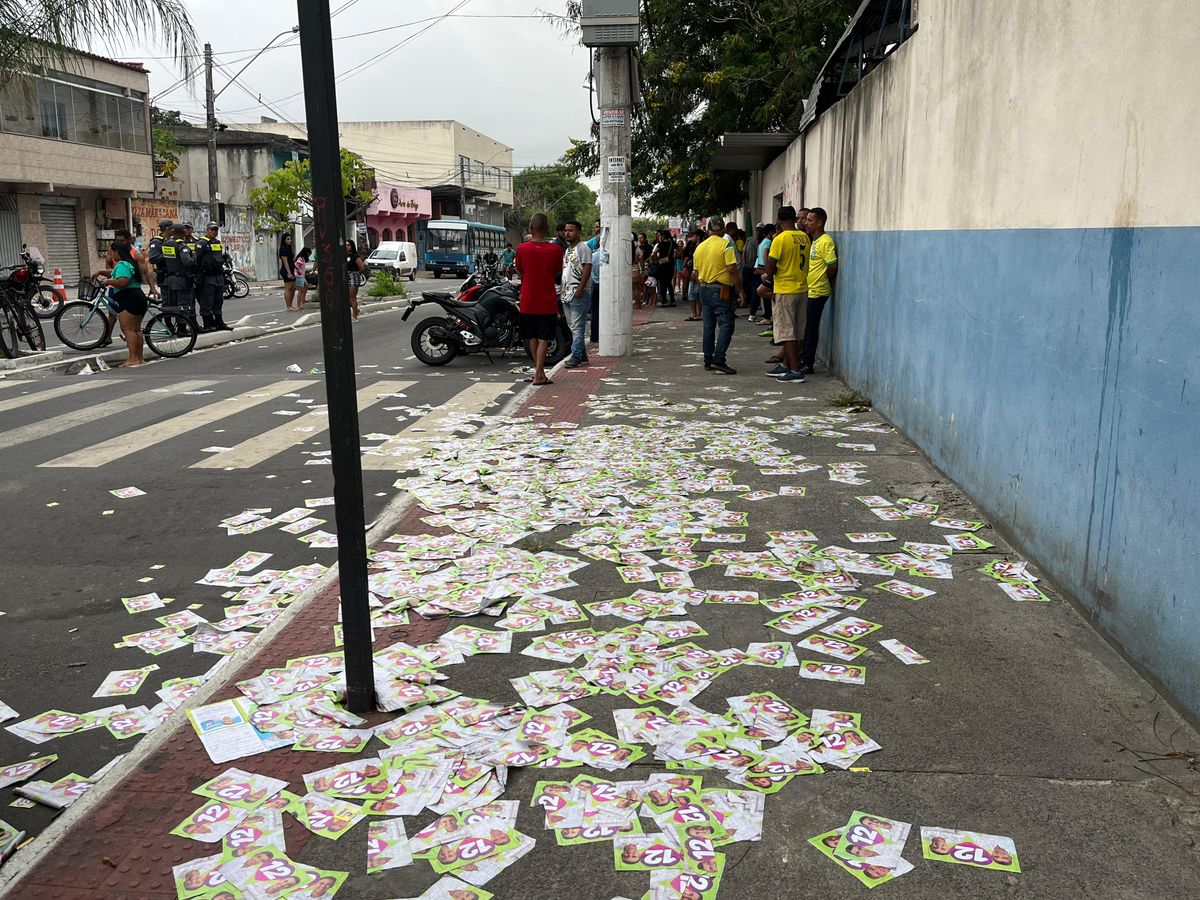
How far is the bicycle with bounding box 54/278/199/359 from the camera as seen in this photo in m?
14.9

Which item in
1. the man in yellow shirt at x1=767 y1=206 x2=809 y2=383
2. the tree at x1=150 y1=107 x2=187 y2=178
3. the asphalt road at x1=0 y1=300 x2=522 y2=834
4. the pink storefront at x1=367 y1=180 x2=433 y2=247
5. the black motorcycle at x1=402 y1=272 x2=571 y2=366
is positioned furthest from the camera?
the pink storefront at x1=367 y1=180 x2=433 y2=247

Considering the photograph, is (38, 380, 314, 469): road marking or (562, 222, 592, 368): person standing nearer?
(38, 380, 314, 469): road marking

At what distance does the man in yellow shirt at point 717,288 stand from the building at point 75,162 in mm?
24990

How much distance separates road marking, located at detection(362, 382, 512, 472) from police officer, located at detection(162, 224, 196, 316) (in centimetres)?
699

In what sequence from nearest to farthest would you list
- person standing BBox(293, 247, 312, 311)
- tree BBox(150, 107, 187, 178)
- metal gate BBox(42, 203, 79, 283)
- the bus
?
person standing BBox(293, 247, 312, 311)
metal gate BBox(42, 203, 79, 283)
tree BBox(150, 107, 187, 178)
the bus

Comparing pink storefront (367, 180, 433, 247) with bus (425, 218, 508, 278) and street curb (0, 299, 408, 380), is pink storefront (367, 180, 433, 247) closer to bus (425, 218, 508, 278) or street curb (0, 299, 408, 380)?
bus (425, 218, 508, 278)

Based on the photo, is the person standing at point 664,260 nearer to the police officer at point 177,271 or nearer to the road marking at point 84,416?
the police officer at point 177,271

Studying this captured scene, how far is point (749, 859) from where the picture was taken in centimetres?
282

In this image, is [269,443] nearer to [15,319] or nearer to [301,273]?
[15,319]

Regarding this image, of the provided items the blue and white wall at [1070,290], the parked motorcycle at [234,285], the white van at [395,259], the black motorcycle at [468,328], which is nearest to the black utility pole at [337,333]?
the blue and white wall at [1070,290]

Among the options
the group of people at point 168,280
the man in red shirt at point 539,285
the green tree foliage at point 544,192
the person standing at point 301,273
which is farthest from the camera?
the green tree foliage at point 544,192

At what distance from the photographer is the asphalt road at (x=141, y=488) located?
13.9 ft

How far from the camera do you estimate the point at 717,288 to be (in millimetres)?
12281

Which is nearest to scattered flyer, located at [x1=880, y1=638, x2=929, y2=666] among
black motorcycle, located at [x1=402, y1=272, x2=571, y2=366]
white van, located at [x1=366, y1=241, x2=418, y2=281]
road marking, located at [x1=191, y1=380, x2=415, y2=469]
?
road marking, located at [x1=191, y1=380, x2=415, y2=469]
